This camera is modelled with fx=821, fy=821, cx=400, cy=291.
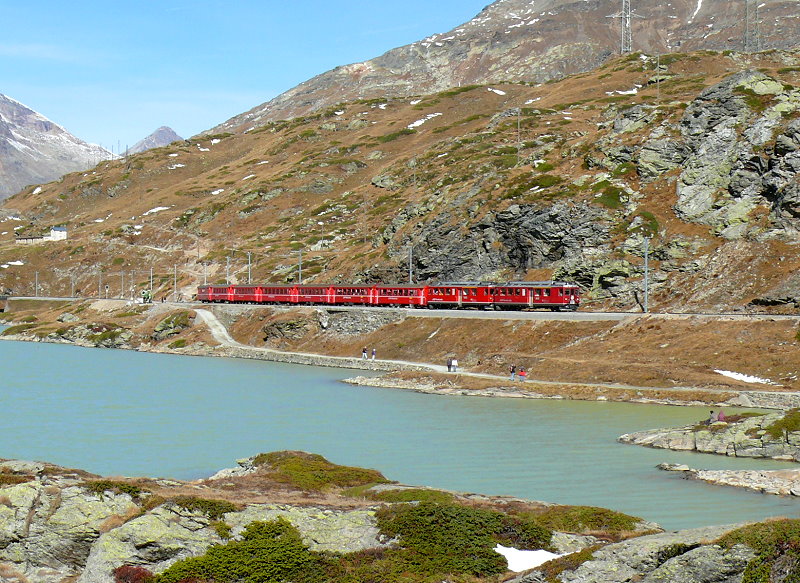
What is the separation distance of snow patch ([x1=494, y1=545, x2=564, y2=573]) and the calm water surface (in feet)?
30.9

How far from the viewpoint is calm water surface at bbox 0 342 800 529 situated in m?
35.9

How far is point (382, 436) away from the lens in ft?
164

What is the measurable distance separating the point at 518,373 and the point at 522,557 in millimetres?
48592

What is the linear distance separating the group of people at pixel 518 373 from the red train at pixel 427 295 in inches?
678

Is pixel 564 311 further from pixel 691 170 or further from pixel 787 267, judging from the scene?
pixel 691 170

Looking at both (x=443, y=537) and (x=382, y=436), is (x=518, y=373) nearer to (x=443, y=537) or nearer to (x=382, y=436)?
(x=382, y=436)

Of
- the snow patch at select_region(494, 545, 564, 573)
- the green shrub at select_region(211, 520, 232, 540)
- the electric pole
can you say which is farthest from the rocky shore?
the electric pole

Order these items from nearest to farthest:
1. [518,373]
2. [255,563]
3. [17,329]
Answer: [255,563] → [518,373] → [17,329]

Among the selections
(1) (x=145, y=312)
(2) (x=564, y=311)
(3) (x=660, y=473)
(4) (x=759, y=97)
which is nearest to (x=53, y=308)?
(1) (x=145, y=312)

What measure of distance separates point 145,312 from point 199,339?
26065 millimetres

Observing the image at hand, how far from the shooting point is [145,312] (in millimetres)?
134125

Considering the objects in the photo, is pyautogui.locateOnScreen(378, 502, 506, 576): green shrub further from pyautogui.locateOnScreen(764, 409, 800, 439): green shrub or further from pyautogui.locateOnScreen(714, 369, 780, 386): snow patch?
pyautogui.locateOnScreen(714, 369, 780, 386): snow patch

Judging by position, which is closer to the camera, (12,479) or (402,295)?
(12,479)

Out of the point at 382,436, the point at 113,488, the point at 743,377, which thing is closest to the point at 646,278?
the point at 743,377
